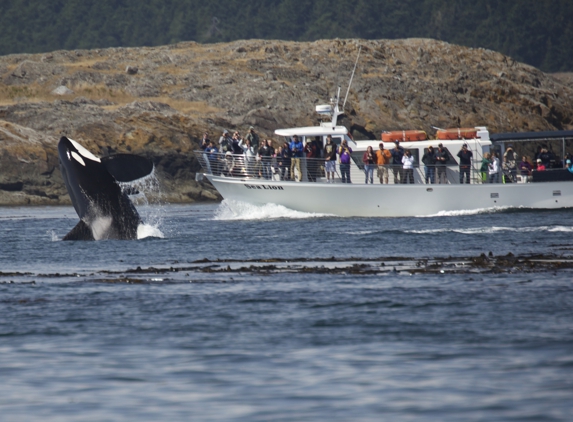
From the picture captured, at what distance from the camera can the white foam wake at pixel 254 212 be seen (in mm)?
40250

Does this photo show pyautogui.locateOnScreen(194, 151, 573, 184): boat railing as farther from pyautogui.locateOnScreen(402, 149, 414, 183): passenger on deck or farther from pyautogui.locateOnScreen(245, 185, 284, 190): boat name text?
pyautogui.locateOnScreen(245, 185, 284, 190): boat name text

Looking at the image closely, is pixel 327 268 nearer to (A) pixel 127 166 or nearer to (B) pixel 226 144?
(A) pixel 127 166

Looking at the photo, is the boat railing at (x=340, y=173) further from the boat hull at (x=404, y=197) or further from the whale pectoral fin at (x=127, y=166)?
the whale pectoral fin at (x=127, y=166)

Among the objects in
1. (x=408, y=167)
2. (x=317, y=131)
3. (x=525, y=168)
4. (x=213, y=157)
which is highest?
(x=317, y=131)

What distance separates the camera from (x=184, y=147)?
6644cm

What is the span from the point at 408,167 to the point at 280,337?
26580 millimetres

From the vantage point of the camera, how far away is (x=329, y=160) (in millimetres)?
39562

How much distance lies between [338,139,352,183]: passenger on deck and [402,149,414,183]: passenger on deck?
7.28ft

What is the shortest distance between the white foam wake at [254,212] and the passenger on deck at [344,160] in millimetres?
1783

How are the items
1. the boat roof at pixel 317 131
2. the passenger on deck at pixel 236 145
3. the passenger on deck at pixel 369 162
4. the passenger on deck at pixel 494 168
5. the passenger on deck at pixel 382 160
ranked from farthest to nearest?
the passenger on deck at pixel 236 145 → the boat roof at pixel 317 131 → the passenger on deck at pixel 494 168 → the passenger on deck at pixel 382 160 → the passenger on deck at pixel 369 162

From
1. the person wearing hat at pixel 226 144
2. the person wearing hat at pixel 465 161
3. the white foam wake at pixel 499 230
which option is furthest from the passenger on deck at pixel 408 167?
the white foam wake at pixel 499 230

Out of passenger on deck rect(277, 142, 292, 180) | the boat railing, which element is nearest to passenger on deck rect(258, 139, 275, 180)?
the boat railing

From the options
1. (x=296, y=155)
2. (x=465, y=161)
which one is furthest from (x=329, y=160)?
(x=465, y=161)

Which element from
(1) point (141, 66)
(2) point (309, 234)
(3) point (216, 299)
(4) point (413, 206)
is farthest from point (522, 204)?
(1) point (141, 66)
